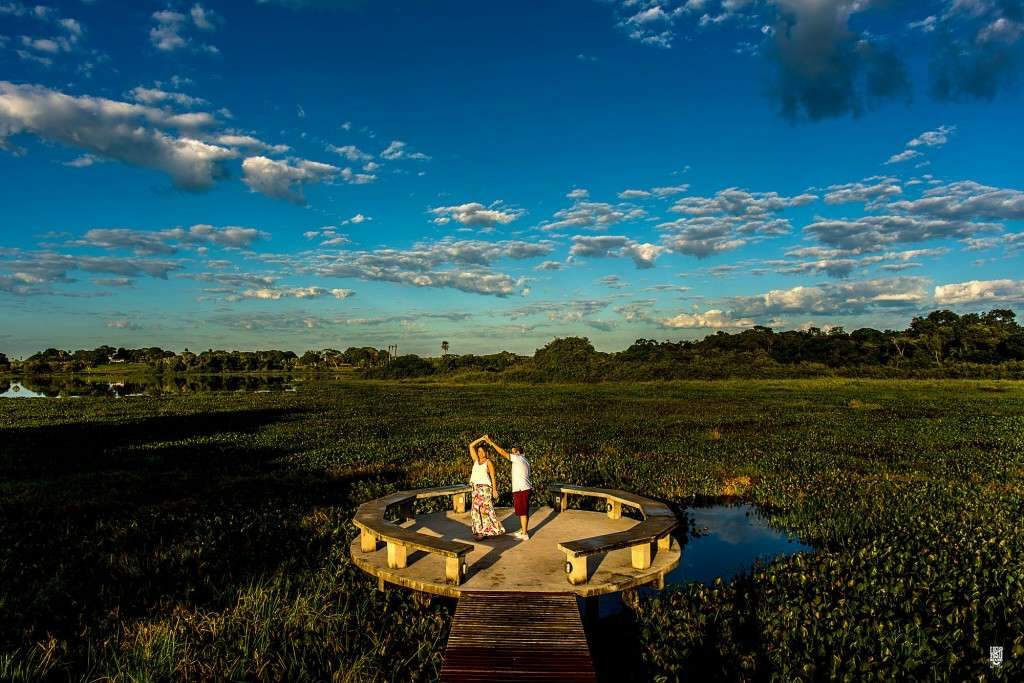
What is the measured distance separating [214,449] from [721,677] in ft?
83.8

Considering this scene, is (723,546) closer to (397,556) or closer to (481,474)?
(481,474)

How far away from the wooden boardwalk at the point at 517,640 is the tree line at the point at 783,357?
8524 cm

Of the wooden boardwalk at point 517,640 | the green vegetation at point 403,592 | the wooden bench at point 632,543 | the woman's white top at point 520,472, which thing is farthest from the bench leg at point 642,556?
the woman's white top at point 520,472

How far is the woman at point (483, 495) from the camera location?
36.6 ft

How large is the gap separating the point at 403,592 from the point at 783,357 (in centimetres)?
11578

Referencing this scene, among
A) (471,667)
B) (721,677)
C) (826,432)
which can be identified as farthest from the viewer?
(826,432)

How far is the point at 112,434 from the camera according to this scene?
32656 mm

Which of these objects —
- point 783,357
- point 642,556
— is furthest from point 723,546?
point 783,357

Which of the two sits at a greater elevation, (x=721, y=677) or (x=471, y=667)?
(x=471, y=667)

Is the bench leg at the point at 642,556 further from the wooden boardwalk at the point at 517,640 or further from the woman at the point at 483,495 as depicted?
the woman at the point at 483,495

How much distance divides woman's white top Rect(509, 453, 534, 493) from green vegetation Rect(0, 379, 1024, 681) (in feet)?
9.52

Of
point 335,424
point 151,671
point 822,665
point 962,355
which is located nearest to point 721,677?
point 822,665

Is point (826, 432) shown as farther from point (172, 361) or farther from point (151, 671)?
point (172, 361)

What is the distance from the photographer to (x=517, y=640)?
7.63 meters
